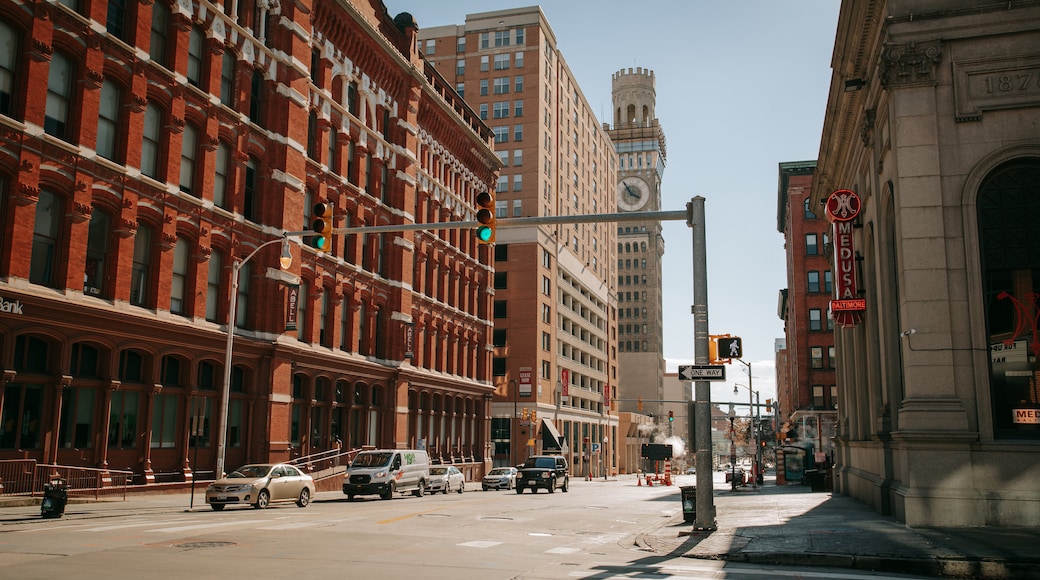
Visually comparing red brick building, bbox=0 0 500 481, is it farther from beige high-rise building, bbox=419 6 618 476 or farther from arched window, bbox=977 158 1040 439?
arched window, bbox=977 158 1040 439

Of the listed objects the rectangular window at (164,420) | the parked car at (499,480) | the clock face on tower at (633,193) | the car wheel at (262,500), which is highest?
the clock face on tower at (633,193)

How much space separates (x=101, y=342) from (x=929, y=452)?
1003 inches

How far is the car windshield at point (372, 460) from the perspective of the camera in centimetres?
3644

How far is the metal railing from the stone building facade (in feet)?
74.5

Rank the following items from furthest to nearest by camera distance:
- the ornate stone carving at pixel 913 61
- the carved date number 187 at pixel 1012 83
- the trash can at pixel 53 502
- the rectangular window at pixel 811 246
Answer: the rectangular window at pixel 811 246
the trash can at pixel 53 502
the ornate stone carving at pixel 913 61
the carved date number 187 at pixel 1012 83

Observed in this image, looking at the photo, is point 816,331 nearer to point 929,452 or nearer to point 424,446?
point 424,446

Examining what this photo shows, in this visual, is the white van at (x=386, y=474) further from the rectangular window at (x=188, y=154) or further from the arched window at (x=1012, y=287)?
the arched window at (x=1012, y=287)

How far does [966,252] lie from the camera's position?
2055 centimetres

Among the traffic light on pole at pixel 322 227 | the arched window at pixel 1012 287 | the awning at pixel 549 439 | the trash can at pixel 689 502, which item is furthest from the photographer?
the awning at pixel 549 439

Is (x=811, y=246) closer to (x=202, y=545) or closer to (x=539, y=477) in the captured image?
(x=539, y=477)

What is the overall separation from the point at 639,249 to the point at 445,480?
434 feet

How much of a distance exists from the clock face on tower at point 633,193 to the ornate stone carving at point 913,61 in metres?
160

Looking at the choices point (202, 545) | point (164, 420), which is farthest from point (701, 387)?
point (164, 420)

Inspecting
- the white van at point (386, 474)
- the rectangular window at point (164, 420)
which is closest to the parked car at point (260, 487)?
the white van at point (386, 474)
